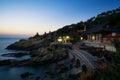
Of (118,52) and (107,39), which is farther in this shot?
(107,39)

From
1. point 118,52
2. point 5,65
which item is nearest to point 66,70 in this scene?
point 5,65

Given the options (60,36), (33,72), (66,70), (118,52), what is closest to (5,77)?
(33,72)

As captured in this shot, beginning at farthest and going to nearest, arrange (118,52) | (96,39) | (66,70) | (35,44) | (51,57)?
(35,44) < (51,57) < (96,39) < (66,70) < (118,52)

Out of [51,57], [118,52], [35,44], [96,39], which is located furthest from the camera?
[35,44]

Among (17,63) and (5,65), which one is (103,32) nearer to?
(17,63)

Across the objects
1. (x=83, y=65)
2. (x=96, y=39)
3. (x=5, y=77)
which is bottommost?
(x=5, y=77)

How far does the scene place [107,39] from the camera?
39.3m

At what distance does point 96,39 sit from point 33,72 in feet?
65.1

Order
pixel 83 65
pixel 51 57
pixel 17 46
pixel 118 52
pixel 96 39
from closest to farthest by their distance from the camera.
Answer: pixel 118 52 < pixel 83 65 < pixel 96 39 < pixel 51 57 < pixel 17 46

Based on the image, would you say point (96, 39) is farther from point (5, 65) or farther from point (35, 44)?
point (35, 44)

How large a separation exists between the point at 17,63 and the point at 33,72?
10.4m

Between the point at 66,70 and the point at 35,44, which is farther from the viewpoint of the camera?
the point at 35,44

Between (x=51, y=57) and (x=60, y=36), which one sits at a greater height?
(x=60, y=36)

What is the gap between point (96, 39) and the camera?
1818 inches
